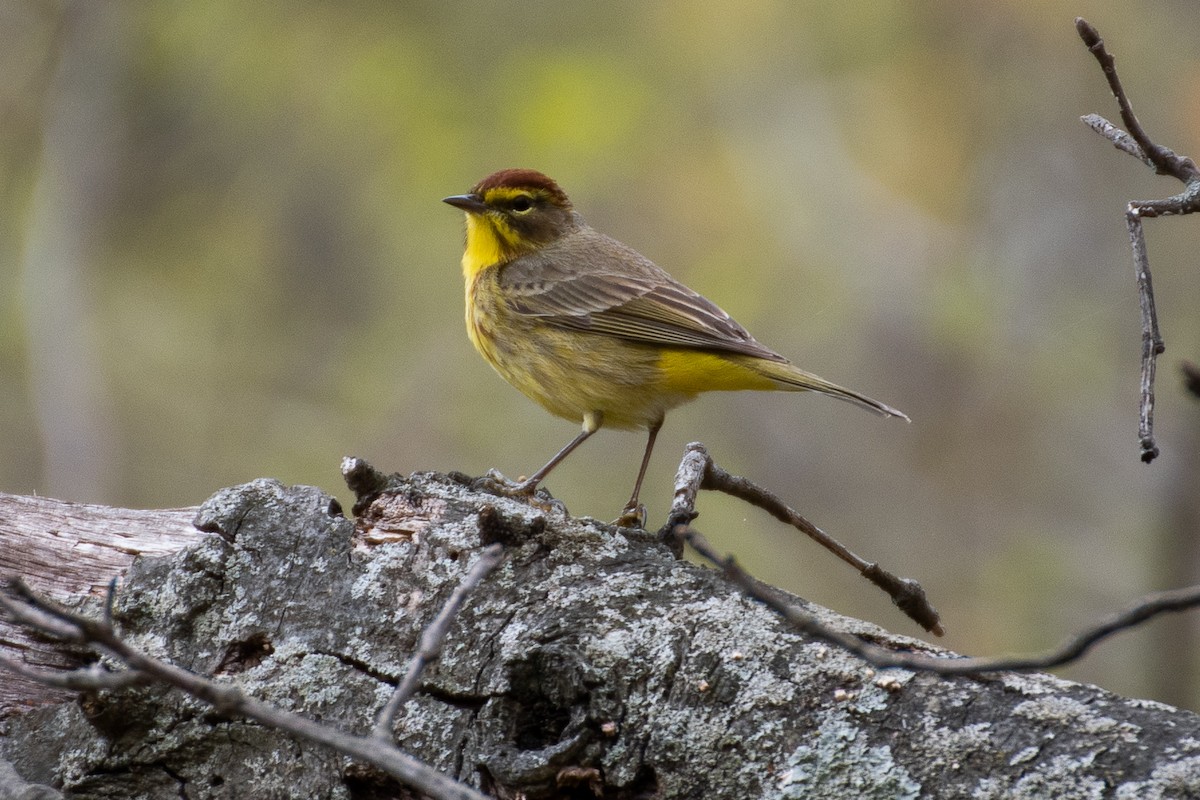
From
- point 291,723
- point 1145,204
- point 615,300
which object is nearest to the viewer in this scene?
point 291,723

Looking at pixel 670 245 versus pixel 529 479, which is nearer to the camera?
pixel 529 479

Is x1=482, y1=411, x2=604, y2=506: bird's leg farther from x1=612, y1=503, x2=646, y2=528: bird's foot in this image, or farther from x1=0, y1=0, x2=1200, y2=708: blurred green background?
x1=0, y1=0, x2=1200, y2=708: blurred green background

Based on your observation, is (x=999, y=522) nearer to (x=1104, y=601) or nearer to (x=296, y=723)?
(x=1104, y=601)

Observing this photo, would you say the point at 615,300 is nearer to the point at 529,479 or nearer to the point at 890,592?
the point at 529,479

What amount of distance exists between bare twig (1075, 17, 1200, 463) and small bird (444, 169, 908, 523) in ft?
9.47

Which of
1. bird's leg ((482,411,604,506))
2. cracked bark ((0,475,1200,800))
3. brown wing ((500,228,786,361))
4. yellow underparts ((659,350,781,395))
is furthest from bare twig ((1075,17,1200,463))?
brown wing ((500,228,786,361))

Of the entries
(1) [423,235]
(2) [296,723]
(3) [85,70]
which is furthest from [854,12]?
(2) [296,723]

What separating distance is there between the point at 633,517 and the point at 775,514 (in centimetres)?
117

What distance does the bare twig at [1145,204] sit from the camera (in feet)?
7.16

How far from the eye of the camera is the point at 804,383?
562 centimetres

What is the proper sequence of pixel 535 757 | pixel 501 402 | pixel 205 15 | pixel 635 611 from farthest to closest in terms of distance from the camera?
pixel 501 402, pixel 205 15, pixel 635 611, pixel 535 757

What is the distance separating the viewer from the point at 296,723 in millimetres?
1747

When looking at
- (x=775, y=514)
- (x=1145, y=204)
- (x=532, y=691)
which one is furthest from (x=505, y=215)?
(x=1145, y=204)

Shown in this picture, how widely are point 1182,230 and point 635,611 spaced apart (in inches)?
363
